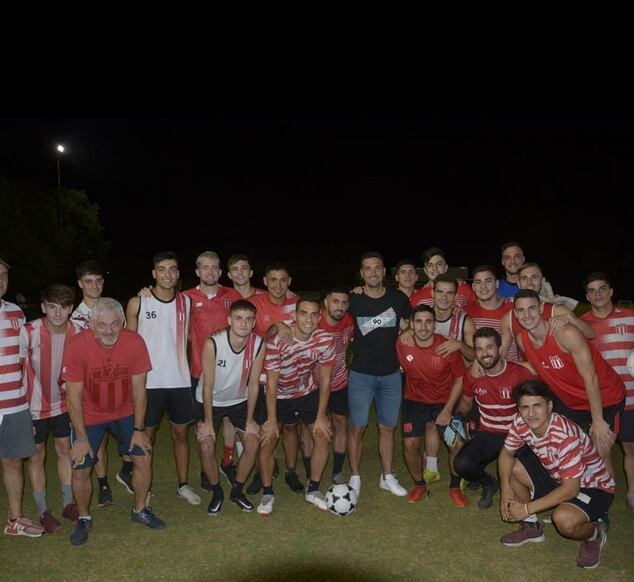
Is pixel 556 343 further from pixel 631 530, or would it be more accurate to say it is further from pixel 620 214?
pixel 620 214

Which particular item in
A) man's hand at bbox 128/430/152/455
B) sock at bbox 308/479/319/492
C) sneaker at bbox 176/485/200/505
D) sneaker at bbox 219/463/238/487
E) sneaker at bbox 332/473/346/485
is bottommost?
sneaker at bbox 332/473/346/485

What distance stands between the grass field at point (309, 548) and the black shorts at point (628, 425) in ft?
2.26

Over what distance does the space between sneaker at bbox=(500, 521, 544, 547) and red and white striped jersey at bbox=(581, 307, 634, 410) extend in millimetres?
1385

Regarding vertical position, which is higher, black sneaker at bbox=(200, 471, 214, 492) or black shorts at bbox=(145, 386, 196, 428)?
black shorts at bbox=(145, 386, 196, 428)

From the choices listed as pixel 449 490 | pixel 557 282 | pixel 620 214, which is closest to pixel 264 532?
pixel 449 490

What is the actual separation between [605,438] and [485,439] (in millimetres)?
1031

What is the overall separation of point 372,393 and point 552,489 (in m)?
1.97

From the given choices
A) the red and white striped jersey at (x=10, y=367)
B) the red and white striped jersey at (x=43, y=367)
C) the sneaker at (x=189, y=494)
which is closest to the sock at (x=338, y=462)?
the sneaker at (x=189, y=494)

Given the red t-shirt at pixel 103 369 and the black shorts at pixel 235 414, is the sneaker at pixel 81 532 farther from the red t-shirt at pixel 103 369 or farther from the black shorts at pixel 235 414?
the black shorts at pixel 235 414

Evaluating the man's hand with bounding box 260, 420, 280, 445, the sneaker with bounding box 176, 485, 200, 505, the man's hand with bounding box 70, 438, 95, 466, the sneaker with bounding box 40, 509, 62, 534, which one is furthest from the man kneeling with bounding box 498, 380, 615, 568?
the sneaker with bounding box 40, 509, 62, 534

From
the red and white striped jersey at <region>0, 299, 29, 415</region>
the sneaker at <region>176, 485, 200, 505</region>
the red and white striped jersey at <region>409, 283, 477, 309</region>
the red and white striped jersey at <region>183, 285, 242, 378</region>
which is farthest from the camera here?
the red and white striped jersey at <region>409, 283, 477, 309</region>

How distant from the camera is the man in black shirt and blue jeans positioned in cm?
633

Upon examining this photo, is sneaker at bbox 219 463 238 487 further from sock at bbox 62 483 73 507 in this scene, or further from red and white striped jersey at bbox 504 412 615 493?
red and white striped jersey at bbox 504 412 615 493

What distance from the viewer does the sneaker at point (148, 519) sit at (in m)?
5.54
